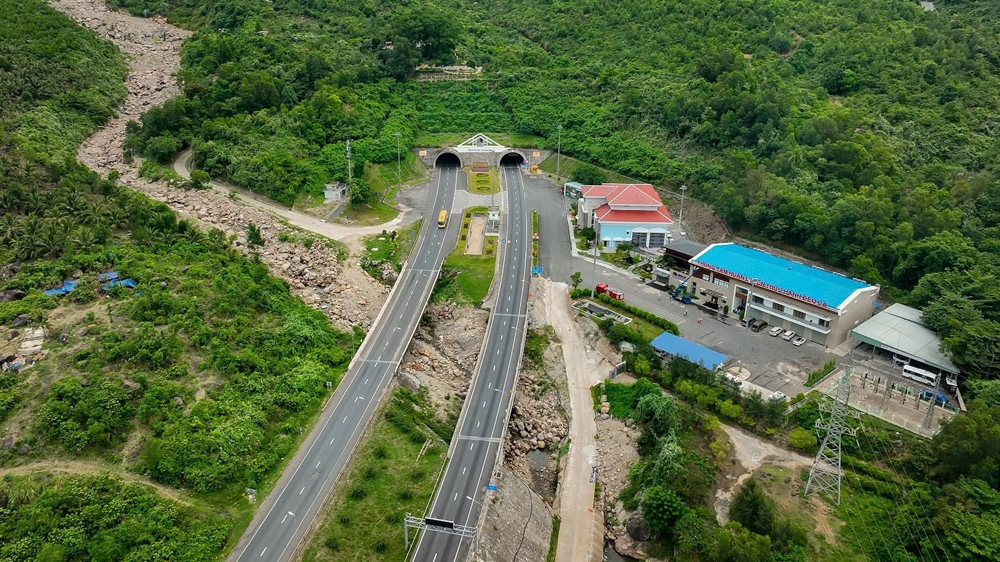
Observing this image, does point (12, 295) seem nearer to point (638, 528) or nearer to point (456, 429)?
point (456, 429)

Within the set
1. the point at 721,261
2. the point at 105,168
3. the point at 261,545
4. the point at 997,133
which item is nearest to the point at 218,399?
the point at 261,545

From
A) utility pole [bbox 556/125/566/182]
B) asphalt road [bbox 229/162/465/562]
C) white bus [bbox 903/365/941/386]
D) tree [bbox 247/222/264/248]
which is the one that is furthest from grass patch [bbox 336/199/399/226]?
white bus [bbox 903/365/941/386]

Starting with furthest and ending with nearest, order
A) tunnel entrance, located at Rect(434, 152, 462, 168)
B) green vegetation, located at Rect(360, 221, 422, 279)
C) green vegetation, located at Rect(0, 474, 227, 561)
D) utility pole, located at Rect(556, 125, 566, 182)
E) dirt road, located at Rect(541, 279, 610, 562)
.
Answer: tunnel entrance, located at Rect(434, 152, 462, 168)
utility pole, located at Rect(556, 125, 566, 182)
green vegetation, located at Rect(360, 221, 422, 279)
dirt road, located at Rect(541, 279, 610, 562)
green vegetation, located at Rect(0, 474, 227, 561)

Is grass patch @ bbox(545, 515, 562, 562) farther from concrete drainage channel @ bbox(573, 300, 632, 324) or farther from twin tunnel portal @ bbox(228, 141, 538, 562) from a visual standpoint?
concrete drainage channel @ bbox(573, 300, 632, 324)

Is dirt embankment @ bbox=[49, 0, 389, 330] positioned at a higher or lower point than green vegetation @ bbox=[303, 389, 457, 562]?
higher

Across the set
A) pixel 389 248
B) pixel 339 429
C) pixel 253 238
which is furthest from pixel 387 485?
pixel 253 238

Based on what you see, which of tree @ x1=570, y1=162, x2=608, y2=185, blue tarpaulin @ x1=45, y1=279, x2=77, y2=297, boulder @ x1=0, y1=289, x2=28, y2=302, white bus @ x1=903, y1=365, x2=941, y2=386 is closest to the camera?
boulder @ x1=0, y1=289, x2=28, y2=302

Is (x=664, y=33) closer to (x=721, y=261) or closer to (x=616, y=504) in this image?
(x=721, y=261)
